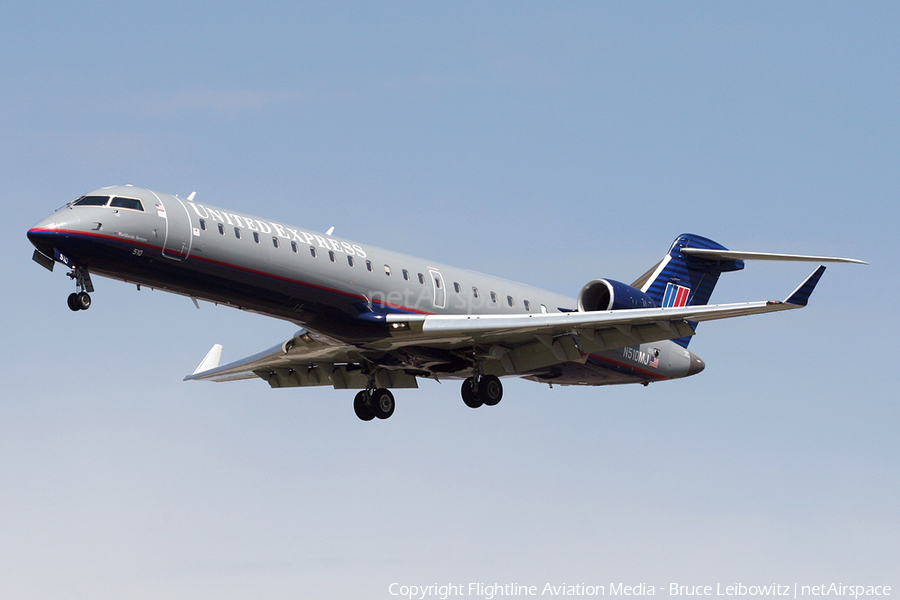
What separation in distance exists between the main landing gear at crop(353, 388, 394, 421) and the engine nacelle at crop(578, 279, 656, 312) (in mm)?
4954

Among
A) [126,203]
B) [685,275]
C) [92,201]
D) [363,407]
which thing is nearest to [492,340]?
[363,407]

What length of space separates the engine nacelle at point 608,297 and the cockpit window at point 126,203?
33.2 ft

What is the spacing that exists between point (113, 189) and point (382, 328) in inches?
227

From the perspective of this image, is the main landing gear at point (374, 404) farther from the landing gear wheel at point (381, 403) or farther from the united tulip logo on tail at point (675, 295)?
the united tulip logo on tail at point (675, 295)

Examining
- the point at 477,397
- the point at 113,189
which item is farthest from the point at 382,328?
the point at 113,189

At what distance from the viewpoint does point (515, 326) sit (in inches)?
939

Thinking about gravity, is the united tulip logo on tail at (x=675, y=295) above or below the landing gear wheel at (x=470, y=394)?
above

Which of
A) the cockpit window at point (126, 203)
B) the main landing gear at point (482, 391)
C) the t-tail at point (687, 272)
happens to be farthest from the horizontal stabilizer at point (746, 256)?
the cockpit window at point (126, 203)

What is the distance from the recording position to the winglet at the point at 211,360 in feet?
103

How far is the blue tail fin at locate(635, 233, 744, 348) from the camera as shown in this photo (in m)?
29.6

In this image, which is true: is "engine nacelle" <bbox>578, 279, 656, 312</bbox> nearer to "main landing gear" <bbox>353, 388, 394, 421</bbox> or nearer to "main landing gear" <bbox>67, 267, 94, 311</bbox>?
"main landing gear" <bbox>353, 388, 394, 421</bbox>

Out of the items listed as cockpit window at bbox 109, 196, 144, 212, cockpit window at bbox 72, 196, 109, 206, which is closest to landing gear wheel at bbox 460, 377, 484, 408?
cockpit window at bbox 109, 196, 144, 212

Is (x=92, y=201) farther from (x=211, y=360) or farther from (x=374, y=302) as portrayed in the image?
(x=211, y=360)

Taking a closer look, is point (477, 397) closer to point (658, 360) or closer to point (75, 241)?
point (658, 360)
